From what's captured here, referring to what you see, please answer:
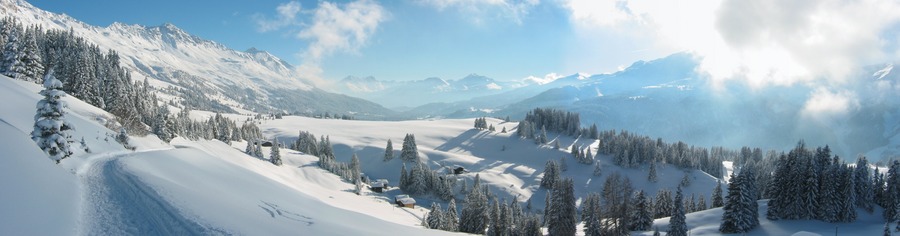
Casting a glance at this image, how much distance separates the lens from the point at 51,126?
98.4 ft

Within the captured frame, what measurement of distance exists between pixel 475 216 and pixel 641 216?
25964 mm

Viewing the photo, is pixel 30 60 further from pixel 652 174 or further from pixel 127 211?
pixel 652 174

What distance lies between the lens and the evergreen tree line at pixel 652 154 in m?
149

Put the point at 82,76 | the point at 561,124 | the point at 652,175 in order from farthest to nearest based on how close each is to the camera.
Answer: the point at 561,124 → the point at 652,175 → the point at 82,76

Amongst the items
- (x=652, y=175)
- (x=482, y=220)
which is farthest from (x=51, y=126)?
(x=652, y=175)

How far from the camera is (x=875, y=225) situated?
5212 centimetres

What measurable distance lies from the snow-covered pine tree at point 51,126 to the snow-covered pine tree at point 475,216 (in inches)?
2072

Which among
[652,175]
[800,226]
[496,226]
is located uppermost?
[800,226]

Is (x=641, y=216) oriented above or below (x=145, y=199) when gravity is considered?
below

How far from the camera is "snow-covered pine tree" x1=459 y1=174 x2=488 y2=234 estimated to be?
70688 mm

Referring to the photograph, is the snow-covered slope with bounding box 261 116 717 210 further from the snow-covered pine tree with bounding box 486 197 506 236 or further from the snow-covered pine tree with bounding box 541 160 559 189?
the snow-covered pine tree with bounding box 486 197 506 236

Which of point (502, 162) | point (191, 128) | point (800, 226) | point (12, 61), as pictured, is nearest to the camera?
point (800, 226)

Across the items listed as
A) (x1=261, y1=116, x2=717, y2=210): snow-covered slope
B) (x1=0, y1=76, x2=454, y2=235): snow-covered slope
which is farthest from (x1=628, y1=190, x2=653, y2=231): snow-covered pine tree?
(x1=261, y1=116, x2=717, y2=210): snow-covered slope

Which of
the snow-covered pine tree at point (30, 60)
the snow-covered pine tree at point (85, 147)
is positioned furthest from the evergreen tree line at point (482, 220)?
the snow-covered pine tree at point (30, 60)
